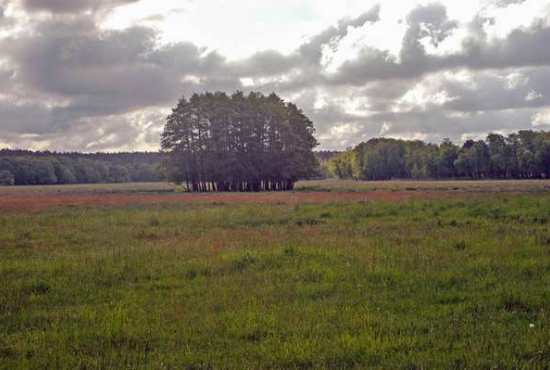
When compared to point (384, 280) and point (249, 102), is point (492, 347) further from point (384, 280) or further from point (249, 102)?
point (249, 102)

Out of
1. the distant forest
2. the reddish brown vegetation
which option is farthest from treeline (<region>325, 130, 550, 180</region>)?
the reddish brown vegetation

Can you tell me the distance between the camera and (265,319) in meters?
8.22

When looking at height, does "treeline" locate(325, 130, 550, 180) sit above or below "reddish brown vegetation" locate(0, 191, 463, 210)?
above

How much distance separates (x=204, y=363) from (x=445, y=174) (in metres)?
166

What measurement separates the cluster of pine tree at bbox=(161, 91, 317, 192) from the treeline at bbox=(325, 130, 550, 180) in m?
84.1

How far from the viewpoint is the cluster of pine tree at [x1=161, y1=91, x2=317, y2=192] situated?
72.6 m

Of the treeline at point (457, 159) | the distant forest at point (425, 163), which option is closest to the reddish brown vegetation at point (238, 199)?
the distant forest at point (425, 163)

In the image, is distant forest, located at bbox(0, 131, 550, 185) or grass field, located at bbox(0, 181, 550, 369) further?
distant forest, located at bbox(0, 131, 550, 185)

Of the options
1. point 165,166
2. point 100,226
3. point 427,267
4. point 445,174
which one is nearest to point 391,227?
point 427,267

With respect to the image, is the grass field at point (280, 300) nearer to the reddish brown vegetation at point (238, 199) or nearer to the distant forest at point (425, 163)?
the reddish brown vegetation at point (238, 199)

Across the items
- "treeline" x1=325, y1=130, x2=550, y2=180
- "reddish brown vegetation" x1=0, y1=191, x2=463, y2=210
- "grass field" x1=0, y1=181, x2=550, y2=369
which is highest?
"treeline" x1=325, y1=130, x2=550, y2=180

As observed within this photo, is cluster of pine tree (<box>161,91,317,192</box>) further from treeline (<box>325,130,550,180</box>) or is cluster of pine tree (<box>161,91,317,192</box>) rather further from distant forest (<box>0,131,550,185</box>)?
treeline (<box>325,130,550,180</box>)

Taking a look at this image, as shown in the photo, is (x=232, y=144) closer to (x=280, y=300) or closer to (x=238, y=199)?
(x=238, y=199)

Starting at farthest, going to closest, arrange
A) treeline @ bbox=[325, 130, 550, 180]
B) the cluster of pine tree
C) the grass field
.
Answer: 1. treeline @ bbox=[325, 130, 550, 180]
2. the cluster of pine tree
3. the grass field
